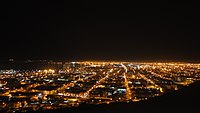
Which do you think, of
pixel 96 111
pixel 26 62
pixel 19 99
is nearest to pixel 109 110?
pixel 96 111

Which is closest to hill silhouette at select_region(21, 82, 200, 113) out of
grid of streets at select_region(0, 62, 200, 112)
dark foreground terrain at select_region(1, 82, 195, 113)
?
dark foreground terrain at select_region(1, 82, 195, 113)

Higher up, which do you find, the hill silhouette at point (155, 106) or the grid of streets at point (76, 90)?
the hill silhouette at point (155, 106)

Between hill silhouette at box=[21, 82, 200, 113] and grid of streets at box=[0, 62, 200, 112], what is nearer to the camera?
hill silhouette at box=[21, 82, 200, 113]

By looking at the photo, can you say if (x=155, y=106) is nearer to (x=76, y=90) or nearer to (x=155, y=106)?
(x=155, y=106)

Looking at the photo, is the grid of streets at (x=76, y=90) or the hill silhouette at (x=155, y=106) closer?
the hill silhouette at (x=155, y=106)

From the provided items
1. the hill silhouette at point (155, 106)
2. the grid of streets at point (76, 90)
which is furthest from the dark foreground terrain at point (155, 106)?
the grid of streets at point (76, 90)

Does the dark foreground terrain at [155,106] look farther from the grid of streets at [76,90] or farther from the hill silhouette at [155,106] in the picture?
the grid of streets at [76,90]

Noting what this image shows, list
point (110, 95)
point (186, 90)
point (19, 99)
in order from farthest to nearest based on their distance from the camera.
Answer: point (110, 95), point (19, 99), point (186, 90)

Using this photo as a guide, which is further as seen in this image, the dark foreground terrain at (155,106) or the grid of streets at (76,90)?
the grid of streets at (76,90)

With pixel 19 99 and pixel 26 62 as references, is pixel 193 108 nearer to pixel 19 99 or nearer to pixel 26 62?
pixel 19 99

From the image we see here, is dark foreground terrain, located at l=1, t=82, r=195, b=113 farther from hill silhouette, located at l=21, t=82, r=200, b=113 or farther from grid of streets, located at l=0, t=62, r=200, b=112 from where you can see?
grid of streets, located at l=0, t=62, r=200, b=112

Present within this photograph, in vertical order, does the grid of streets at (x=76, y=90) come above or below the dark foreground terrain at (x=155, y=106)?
below
